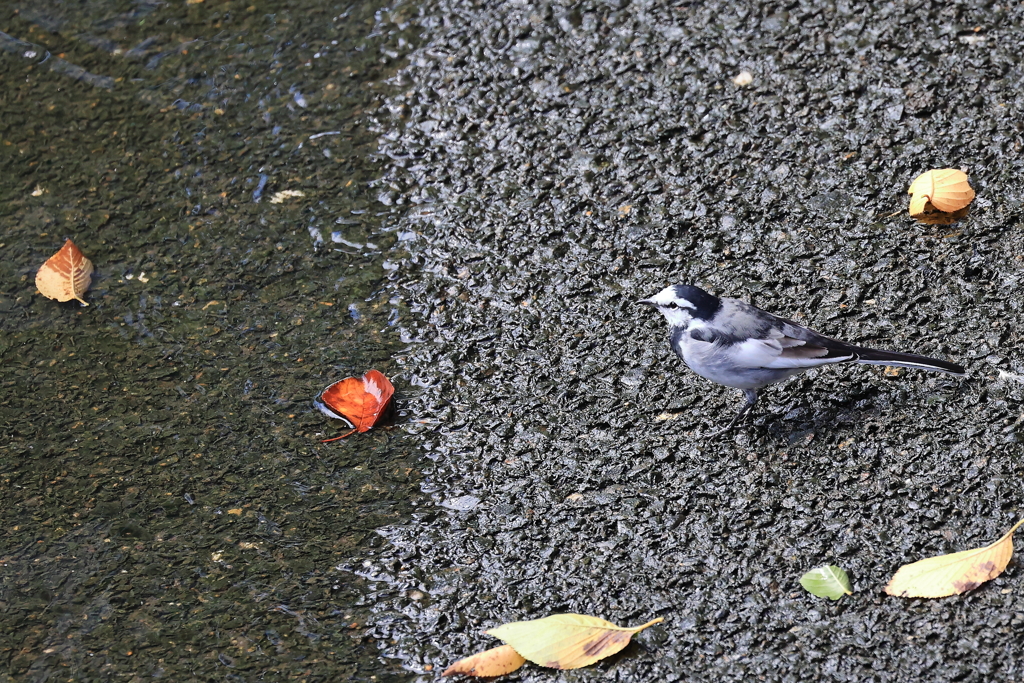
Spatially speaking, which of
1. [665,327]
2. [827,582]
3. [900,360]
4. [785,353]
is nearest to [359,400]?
[665,327]

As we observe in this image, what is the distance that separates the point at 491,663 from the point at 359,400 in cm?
125

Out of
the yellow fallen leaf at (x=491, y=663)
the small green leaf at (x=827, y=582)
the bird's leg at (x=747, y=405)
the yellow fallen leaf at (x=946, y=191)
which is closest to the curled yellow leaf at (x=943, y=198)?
the yellow fallen leaf at (x=946, y=191)

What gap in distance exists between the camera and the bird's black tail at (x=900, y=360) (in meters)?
3.19

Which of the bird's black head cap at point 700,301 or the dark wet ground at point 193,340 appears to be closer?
the dark wet ground at point 193,340

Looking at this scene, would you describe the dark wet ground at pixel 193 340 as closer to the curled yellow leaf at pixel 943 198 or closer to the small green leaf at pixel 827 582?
the small green leaf at pixel 827 582

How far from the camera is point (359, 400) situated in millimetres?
3635

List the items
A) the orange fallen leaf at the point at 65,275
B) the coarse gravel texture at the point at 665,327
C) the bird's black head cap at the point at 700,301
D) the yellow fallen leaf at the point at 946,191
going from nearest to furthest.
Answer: the coarse gravel texture at the point at 665,327 < the bird's black head cap at the point at 700,301 < the yellow fallen leaf at the point at 946,191 < the orange fallen leaf at the point at 65,275

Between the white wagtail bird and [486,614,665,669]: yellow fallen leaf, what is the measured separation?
2.99 feet

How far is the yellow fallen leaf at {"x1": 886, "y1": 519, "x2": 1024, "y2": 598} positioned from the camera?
8.90ft

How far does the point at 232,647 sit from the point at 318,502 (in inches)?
23.8

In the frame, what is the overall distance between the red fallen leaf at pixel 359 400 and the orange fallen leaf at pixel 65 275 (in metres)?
1.33

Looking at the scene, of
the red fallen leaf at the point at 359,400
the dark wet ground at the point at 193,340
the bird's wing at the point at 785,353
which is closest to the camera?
the dark wet ground at the point at 193,340

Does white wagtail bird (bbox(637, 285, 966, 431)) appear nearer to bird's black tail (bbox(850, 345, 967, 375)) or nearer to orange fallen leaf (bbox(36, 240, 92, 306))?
bird's black tail (bbox(850, 345, 967, 375))

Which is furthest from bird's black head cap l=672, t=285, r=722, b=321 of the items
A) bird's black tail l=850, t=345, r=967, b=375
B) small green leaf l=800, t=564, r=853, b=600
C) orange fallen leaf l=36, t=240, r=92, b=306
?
orange fallen leaf l=36, t=240, r=92, b=306
